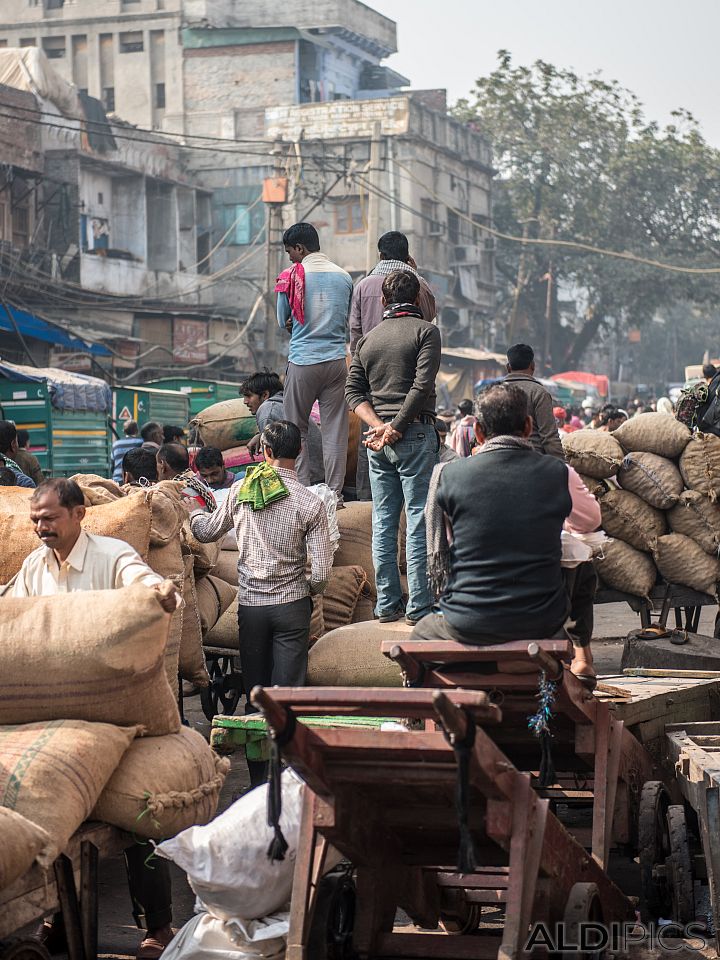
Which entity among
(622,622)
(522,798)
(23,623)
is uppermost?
(23,623)

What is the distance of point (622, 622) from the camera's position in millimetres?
12906

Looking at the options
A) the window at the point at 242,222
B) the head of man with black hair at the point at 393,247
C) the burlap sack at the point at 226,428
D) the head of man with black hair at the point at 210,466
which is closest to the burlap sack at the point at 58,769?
the head of man with black hair at the point at 393,247

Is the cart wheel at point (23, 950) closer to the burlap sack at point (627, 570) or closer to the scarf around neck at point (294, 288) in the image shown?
the scarf around neck at point (294, 288)

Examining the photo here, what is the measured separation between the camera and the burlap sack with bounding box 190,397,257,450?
12.8 metres

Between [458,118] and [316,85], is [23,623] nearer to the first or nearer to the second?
[316,85]

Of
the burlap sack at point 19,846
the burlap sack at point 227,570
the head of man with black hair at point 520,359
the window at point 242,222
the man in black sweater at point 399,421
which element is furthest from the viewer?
the window at point 242,222

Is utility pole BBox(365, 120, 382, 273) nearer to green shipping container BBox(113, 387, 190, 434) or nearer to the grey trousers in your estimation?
green shipping container BBox(113, 387, 190, 434)

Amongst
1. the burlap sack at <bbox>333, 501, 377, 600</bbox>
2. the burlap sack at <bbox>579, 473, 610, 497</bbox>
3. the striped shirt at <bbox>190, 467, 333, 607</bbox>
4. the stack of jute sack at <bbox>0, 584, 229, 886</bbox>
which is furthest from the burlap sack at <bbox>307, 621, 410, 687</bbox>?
the burlap sack at <bbox>579, 473, 610, 497</bbox>

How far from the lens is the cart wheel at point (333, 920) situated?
4.09 meters

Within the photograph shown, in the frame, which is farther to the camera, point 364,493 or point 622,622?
point 622,622

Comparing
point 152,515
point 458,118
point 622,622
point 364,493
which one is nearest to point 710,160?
point 458,118

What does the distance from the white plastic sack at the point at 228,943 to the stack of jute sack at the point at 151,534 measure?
5.97 feet

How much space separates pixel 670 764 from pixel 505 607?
1465 mm

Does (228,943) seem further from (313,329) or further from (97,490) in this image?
(313,329)
